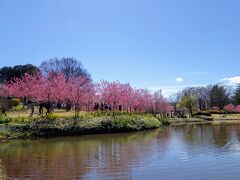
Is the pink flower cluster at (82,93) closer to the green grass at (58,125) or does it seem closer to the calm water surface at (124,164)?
the green grass at (58,125)

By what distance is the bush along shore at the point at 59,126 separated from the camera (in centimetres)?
3666

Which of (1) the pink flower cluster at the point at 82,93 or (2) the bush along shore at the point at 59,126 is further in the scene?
(1) the pink flower cluster at the point at 82,93

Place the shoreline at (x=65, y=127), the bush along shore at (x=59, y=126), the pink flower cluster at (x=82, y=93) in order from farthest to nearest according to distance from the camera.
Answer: the pink flower cluster at (x=82, y=93)
the bush along shore at (x=59, y=126)
the shoreline at (x=65, y=127)

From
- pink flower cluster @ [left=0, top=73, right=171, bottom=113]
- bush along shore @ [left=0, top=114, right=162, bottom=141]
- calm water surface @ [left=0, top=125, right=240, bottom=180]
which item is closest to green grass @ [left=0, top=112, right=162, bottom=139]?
bush along shore @ [left=0, top=114, right=162, bottom=141]

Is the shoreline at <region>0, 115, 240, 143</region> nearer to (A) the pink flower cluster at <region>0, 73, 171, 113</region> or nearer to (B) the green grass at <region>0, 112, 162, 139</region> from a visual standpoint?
(B) the green grass at <region>0, 112, 162, 139</region>

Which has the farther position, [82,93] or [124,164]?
[82,93]

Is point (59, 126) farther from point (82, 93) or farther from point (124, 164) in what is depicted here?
point (124, 164)

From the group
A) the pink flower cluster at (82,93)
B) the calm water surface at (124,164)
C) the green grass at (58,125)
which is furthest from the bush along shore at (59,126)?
the calm water surface at (124,164)

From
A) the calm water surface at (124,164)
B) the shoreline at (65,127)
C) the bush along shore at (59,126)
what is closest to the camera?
the calm water surface at (124,164)

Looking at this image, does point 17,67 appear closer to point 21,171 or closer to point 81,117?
point 81,117

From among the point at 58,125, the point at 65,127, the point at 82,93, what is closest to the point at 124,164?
the point at 65,127

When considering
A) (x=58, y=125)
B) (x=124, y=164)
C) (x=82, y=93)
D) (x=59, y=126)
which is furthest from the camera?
(x=82, y=93)

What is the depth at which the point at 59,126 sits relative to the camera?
39188 millimetres

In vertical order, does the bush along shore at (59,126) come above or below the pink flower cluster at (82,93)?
below
